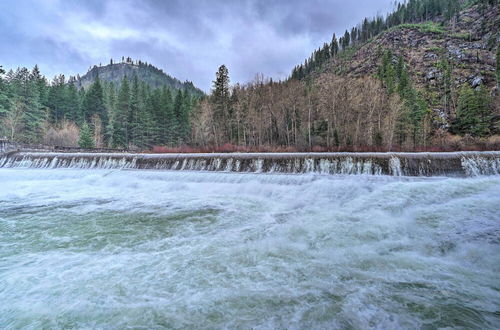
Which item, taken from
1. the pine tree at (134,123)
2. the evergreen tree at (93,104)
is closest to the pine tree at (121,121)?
the pine tree at (134,123)

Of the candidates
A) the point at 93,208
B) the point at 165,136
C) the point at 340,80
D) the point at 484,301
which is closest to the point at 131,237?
the point at 93,208

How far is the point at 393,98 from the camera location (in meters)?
35.0

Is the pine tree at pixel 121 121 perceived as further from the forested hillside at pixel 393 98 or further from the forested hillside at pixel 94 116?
the forested hillside at pixel 393 98

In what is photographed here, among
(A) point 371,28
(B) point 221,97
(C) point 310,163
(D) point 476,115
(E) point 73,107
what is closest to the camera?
(C) point 310,163

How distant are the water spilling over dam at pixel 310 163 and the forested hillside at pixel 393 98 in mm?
11325

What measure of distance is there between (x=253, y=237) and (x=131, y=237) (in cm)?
298

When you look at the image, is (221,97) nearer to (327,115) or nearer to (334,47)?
(327,115)

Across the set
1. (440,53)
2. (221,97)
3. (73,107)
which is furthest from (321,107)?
(440,53)

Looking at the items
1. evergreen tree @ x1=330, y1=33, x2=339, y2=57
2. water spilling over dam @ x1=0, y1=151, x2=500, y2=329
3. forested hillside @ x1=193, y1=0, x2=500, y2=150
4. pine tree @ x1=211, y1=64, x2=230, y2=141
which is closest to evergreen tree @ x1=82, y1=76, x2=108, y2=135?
forested hillside @ x1=193, y1=0, x2=500, y2=150

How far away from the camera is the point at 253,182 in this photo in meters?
12.8

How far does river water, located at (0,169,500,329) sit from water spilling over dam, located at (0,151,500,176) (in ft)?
7.27

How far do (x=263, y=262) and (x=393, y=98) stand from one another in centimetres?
3793

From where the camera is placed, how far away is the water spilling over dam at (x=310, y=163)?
11672 mm

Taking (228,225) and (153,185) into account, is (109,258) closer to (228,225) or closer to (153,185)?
(228,225)
